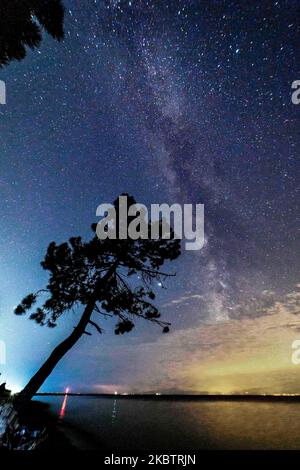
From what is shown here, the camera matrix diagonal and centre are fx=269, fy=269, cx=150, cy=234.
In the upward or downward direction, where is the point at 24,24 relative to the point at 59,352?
upward

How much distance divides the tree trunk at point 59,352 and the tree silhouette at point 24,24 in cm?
1030

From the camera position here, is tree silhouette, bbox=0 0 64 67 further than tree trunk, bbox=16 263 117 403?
No

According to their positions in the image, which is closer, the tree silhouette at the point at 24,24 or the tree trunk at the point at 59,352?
the tree silhouette at the point at 24,24

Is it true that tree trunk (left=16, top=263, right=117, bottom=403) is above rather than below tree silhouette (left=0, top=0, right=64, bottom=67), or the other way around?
below

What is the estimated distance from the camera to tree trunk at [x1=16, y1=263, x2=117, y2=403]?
11680mm

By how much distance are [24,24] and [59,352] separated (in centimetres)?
1255

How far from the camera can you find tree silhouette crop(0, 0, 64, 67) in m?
7.05

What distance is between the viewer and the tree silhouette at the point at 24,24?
705 cm

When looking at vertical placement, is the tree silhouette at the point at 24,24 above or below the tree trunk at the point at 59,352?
above

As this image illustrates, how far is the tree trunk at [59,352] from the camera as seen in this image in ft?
38.3

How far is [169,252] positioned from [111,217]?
3.91 meters

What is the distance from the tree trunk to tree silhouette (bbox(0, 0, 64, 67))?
405 inches

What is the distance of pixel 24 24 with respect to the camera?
7262 mm
